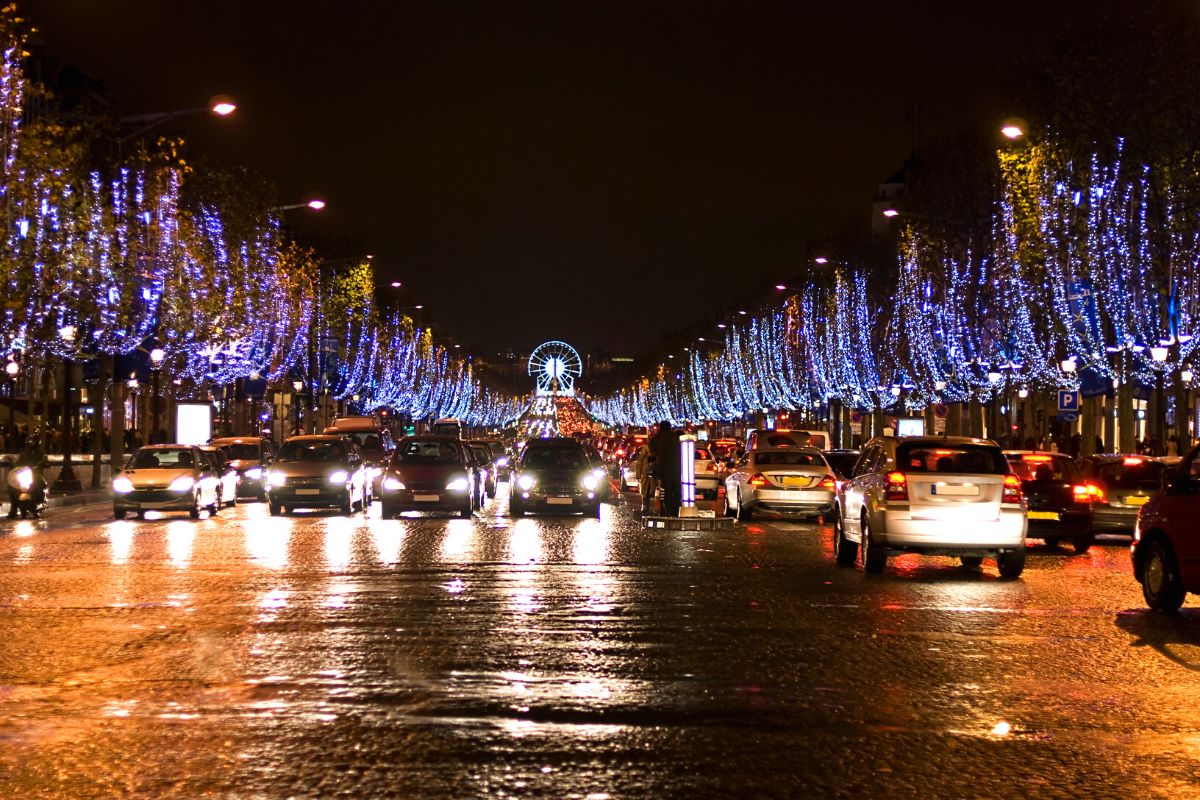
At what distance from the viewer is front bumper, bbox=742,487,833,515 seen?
33000mm

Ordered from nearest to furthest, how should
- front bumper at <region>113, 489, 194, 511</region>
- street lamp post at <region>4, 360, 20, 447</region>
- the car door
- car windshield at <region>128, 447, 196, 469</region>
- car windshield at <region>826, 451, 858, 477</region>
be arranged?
the car door
front bumper at <region>113, 489, 194, 511</region>
car windshield at <region>128, 447, 196, 469</region>
car windshield at <region>826, 451, 858, 477</region>
street lamp post at <region>4, 360, 20, 447</region>

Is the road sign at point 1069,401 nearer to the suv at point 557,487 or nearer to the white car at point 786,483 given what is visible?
the white car at point 786,483

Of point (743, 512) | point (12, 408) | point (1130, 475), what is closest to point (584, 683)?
point (1130, 475)

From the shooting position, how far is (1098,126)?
140ft

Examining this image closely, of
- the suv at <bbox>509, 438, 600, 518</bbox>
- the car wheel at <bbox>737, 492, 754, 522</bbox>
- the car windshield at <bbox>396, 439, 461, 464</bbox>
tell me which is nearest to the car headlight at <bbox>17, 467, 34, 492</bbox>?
the car windshield at <bbox>396, 439, 461, 464</bbox>

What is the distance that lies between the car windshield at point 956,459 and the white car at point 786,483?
12334 millimetres

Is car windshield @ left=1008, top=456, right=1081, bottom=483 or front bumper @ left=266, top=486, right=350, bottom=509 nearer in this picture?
car windshield @ left=1008, top=456, right=1081, bottom=483

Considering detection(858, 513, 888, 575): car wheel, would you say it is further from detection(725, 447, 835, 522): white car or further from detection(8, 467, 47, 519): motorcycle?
detection(8, 467, 47, 519): motorcycle

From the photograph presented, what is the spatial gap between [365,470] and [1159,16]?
71.9ft

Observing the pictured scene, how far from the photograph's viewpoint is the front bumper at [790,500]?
108 ft

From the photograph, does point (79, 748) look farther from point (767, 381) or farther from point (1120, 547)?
point (767, 381)

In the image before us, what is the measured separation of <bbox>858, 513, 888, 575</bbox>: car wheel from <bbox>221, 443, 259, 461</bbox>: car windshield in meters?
26.8

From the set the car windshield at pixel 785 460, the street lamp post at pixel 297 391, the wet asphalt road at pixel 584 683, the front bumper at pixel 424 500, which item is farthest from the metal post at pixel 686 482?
the street lamp post at pixel 297 391

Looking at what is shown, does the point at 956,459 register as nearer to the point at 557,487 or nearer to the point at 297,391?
the point at 557,487
